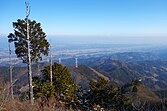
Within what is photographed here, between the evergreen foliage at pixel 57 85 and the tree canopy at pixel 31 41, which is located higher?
the tree canopy at pixel 31 41

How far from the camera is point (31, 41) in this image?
23031 mm

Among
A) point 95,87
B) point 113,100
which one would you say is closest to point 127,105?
point 113,100

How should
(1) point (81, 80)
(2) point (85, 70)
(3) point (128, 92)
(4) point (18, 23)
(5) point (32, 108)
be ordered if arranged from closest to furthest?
1. (5) point (32, 108)
2. (4) point (18, 23)
3. (3) point (128, 92)
4. (1) point (81, 80)
5. (2) point (85, 70)

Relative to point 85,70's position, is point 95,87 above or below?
above

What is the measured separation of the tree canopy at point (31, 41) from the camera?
72.3 feet

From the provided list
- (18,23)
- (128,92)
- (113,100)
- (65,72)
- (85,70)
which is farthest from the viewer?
(85,70)

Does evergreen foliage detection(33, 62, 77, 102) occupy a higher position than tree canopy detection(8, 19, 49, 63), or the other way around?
tree canopy detection(8, 19, 49, 63)

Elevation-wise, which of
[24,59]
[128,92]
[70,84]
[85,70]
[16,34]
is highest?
[16,34]

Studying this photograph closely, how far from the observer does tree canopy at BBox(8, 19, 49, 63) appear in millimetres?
22031

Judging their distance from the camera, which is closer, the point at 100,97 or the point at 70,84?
the point at 100,97

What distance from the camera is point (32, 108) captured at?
541cm

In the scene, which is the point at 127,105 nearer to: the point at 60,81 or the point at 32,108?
the point at 60,81

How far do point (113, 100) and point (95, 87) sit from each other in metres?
2.20

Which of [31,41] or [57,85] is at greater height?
[31,41]
